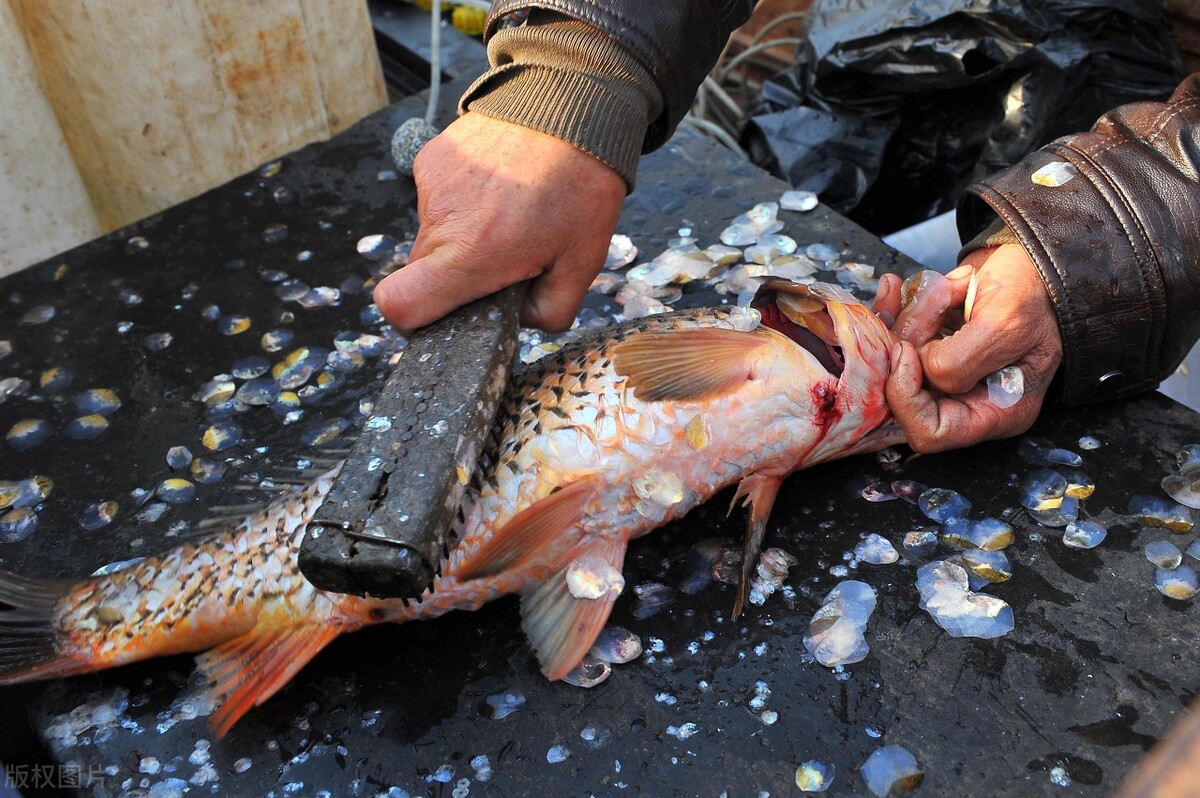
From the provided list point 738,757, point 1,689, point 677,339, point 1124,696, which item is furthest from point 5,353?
point 1124,696

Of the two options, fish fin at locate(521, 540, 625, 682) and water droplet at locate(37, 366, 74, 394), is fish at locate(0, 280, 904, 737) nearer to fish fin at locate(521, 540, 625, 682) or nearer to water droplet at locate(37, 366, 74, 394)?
fish fin at locate(521, 540, 625, 682)

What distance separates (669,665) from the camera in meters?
1.88

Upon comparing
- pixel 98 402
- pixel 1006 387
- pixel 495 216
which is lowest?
pixel 98 402

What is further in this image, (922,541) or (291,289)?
(291,289)

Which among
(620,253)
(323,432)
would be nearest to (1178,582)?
(620,253)

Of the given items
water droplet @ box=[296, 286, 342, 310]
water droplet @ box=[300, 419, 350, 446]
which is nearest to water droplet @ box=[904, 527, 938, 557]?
water droplet @ box=[300, 419, 350, 446]

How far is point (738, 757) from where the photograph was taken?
1731mm

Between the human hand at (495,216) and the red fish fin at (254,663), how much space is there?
2.19ft

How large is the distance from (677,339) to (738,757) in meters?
0.82

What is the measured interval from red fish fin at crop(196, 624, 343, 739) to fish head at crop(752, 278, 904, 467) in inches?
44.0

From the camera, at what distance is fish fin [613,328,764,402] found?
1924 mm

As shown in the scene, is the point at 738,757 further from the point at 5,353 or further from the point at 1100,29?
the point at 1100,29

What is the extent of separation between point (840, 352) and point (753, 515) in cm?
42

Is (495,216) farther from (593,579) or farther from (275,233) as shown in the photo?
(275,233)
